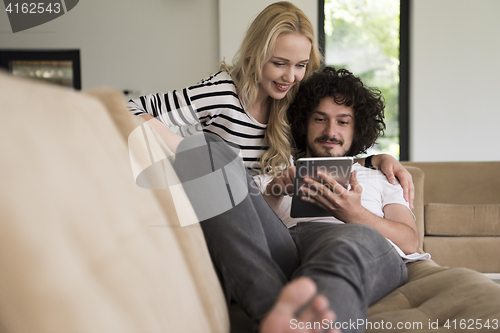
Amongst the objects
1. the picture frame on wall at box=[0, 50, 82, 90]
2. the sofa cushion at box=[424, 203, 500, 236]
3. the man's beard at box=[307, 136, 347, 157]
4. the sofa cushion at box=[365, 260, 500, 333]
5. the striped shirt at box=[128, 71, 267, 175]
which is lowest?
the sofa cushion at box=[424, 203, 500, 236]

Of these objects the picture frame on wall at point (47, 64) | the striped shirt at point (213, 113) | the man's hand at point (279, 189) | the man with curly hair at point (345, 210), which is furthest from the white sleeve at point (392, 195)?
the picture frame on wall at point (47, 64)

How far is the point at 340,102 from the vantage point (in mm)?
1772

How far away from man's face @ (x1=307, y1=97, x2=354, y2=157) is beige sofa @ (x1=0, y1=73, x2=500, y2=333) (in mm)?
933

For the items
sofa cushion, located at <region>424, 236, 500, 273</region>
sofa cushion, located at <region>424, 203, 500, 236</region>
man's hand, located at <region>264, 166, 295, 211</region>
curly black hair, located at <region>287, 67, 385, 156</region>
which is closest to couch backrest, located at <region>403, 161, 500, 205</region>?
sofa cushion, located at <region>424, 203, 500, 236</region>

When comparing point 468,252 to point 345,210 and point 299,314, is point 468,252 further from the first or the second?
point 299,314

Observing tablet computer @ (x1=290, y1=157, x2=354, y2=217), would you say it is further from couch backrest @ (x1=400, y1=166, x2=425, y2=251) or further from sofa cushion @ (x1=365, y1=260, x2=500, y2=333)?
couch backrest @ (x1=400, y1=166, x2=425, y2=251)

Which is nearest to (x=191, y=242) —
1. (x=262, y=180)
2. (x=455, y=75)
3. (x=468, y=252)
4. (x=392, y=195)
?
(x=262, y=180)

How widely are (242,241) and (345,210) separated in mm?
509

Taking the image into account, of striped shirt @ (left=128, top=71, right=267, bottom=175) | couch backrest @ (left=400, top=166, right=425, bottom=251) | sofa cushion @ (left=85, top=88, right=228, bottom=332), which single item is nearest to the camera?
sofa cushion @ (left=85, top=88, right=228, bottom=332)

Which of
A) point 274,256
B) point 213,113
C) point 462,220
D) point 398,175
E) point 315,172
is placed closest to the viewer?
point 274,256

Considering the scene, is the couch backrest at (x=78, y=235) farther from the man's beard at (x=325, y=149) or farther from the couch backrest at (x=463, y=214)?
the couch backrest at (x=463, y=214)

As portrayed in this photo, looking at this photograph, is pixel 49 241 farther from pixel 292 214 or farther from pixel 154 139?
pixel 292 214

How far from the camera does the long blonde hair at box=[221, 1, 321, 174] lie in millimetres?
1614

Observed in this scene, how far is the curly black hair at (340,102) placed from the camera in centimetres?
179
